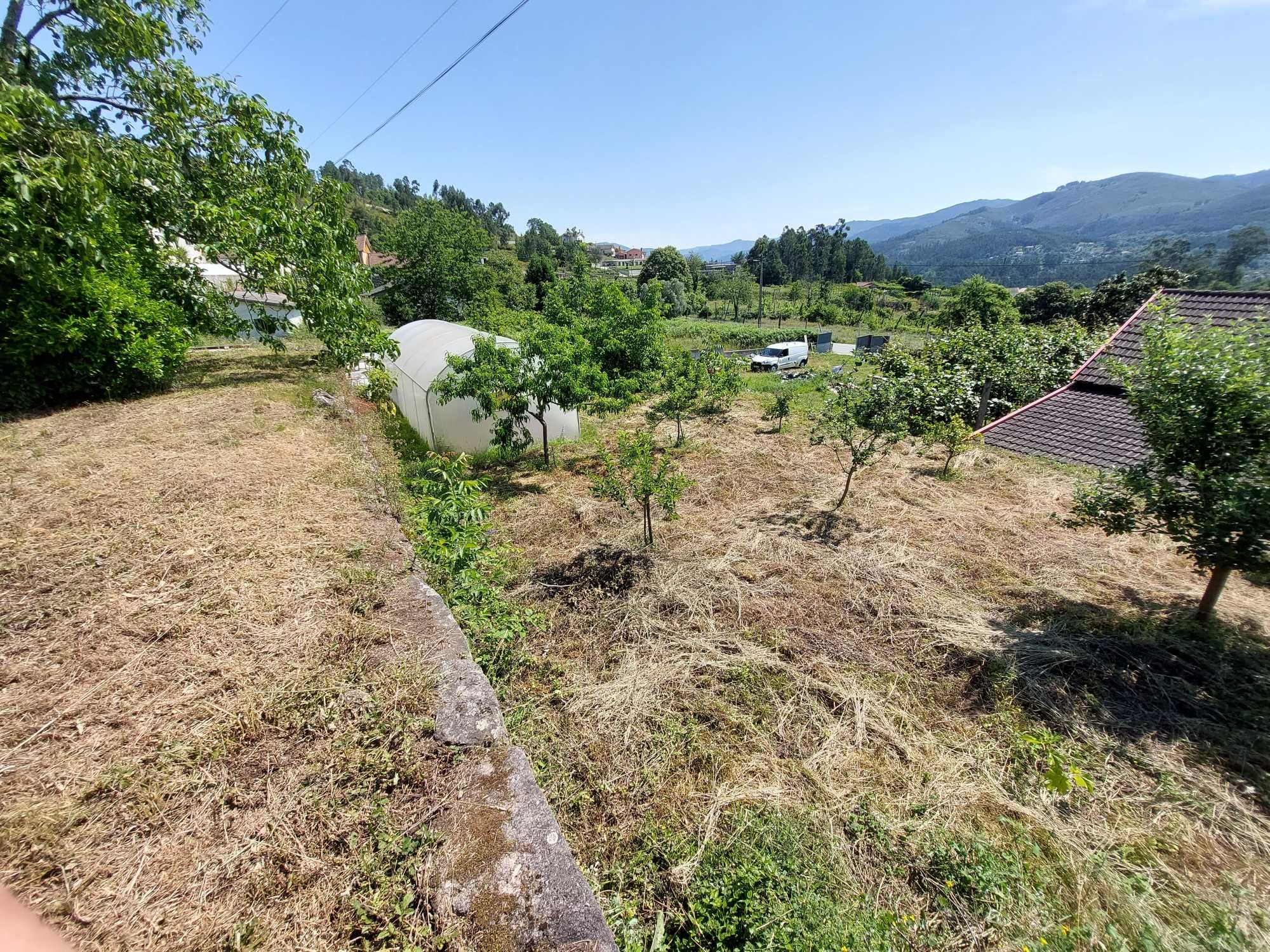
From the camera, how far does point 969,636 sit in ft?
14.7

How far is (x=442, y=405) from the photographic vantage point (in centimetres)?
835

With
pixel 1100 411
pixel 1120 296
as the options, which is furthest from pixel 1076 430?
pixel 1120 296

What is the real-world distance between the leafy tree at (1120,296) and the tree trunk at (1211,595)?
37995 mm

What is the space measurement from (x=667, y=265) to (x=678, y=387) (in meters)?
48.5

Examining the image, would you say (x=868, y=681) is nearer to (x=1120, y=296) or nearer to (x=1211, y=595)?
(x=1211, y=595)

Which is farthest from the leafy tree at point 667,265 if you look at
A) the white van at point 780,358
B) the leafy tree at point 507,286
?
the white van at point 780,358

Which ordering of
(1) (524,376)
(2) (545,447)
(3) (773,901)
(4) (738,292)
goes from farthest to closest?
(4) (738,292) → (2) (545,447) → (1) (524,376) → (3) (773,901)

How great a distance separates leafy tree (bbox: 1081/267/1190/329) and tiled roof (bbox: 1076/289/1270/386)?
102 feet

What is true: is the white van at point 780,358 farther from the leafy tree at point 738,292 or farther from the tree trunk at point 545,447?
the leafy tree at point 738,292

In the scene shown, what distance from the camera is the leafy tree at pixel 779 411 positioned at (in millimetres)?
10711

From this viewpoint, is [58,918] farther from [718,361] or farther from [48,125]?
[718,361]

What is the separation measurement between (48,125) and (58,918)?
8.50 metres

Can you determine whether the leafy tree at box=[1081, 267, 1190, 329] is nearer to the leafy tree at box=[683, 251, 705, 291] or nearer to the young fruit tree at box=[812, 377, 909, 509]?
the leafy tree at box=[683, 251, 705, 291]

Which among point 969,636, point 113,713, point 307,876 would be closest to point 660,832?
point 307,876
